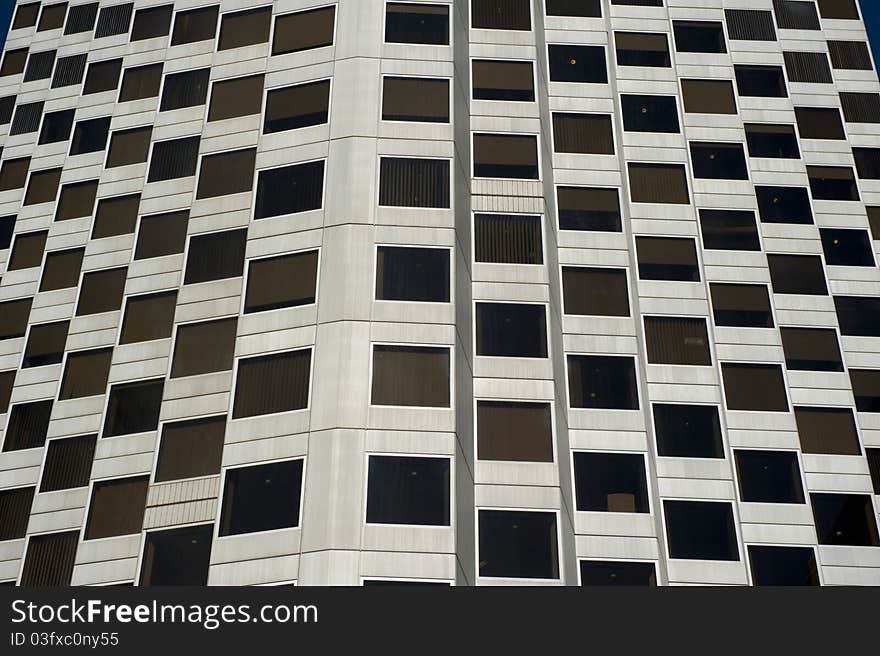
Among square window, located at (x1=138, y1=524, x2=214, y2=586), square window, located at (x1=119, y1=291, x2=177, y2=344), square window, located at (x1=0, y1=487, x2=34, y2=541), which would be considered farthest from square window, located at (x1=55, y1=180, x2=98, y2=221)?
square window, located at (x1=138, y1=524, x2=214, y2=586)

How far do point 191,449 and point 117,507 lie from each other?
3.33 meters

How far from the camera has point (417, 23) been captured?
137 feet

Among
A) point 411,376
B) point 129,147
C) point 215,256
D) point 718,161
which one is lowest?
point 411,376

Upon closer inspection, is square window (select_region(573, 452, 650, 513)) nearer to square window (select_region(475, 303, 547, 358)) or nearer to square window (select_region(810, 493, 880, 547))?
square window (select_region(475, 303, 547, 358))

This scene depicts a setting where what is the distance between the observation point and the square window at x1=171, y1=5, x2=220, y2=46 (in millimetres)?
46312

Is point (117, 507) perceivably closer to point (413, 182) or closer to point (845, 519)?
point (413, 182)

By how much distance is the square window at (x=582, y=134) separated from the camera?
1713 inches

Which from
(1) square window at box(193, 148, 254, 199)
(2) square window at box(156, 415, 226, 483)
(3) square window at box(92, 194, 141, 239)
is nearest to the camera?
(2) square window at box(156, 415, 226, 483)

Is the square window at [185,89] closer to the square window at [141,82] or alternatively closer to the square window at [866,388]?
the square window at [141,82]

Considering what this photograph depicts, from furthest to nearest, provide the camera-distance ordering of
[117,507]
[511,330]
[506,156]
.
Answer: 1. [506,156]
2. [511,330]
3. [117,507]

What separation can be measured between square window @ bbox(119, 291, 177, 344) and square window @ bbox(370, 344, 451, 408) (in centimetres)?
883

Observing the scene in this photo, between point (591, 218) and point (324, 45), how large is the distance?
1098 centimetres

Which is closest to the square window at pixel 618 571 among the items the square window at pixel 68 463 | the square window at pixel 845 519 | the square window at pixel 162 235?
the square window at pixel 845 519

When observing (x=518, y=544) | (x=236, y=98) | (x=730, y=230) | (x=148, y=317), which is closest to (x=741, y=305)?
(x=730, y=230)
